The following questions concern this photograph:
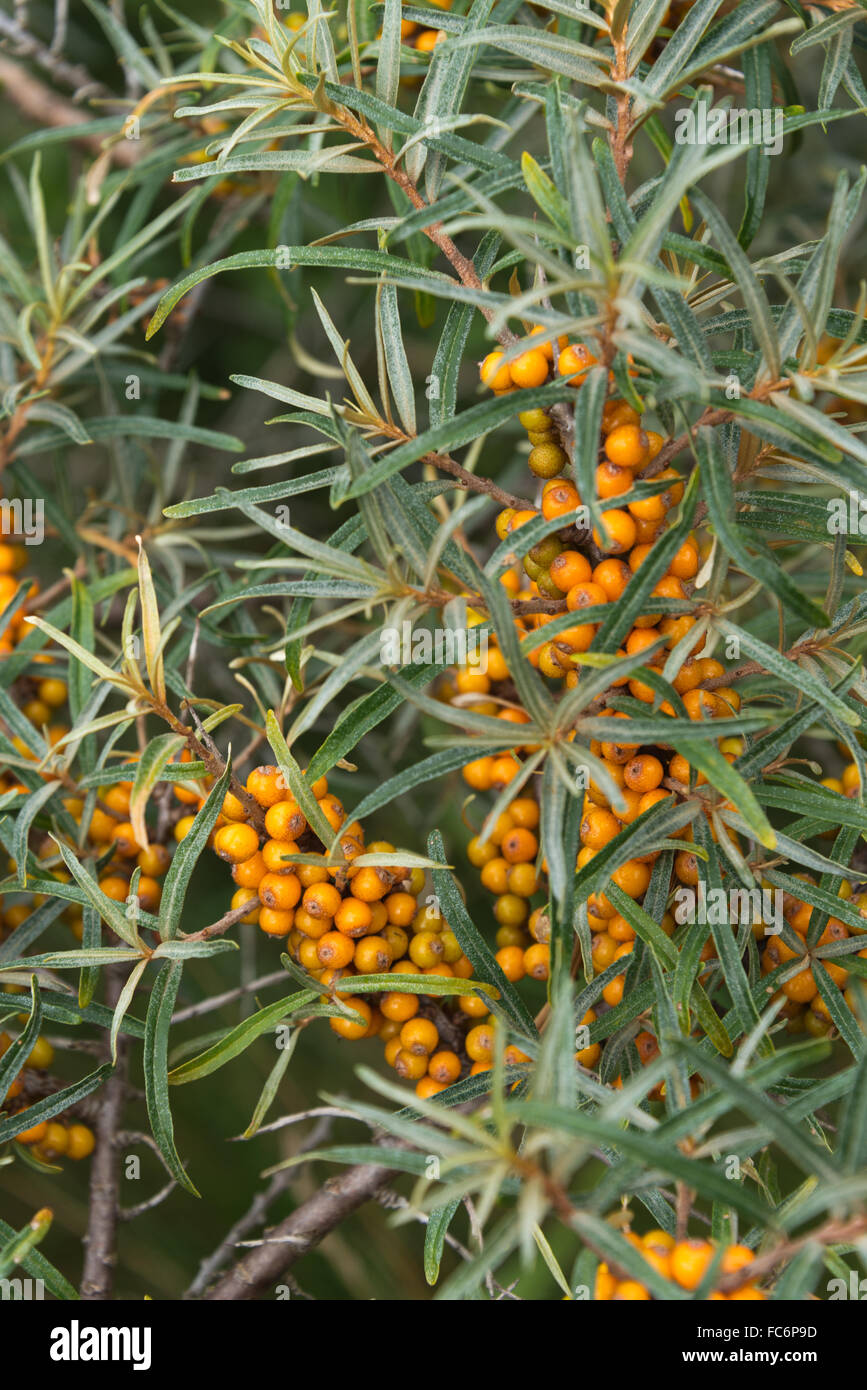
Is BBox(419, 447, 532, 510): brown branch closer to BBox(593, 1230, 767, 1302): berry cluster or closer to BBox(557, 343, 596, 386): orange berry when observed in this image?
BBox(557, 343, 596, 386): orange berry

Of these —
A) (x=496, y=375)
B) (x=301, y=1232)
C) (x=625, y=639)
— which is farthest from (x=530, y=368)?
(x=301, y=1232)

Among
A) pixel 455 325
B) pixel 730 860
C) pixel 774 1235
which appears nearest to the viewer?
pixel 774 1235

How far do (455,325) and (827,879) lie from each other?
76cm

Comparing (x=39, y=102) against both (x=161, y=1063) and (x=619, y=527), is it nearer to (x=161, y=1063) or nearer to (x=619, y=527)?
(x=619, y=527)

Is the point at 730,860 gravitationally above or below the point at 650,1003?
above

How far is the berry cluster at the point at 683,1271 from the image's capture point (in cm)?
80

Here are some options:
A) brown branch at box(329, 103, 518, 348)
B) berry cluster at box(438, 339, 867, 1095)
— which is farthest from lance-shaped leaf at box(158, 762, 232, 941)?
brown branch at box(329, 103, 518, 348)

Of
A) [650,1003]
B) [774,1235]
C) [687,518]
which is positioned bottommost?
[774,1235]

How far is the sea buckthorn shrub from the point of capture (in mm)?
856

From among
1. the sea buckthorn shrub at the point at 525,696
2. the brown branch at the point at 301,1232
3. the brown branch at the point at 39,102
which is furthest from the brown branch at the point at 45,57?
the brown branch at the point at 301,1232

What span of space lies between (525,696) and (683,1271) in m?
0.49
